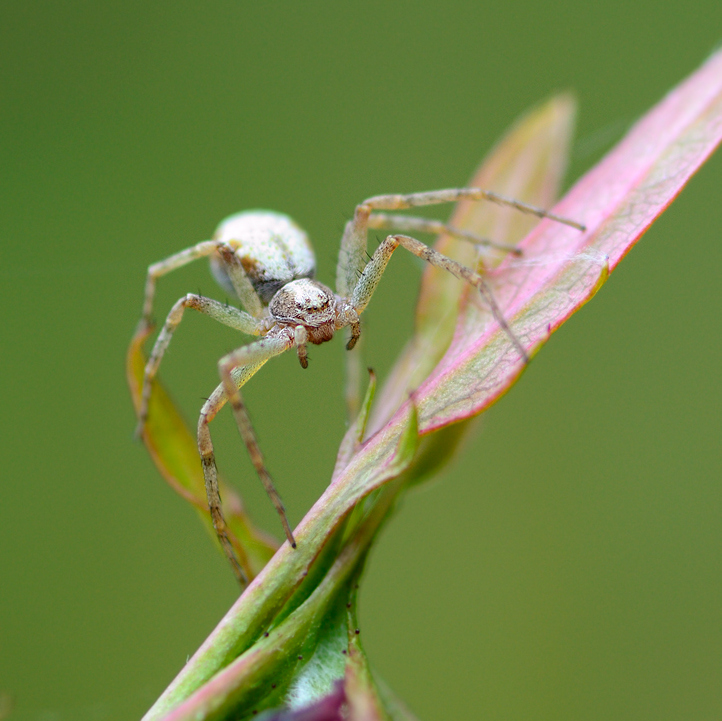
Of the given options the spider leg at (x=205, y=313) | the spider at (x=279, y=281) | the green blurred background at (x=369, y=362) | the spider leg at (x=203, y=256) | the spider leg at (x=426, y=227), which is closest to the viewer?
the spider leg at (x=426, y=227)

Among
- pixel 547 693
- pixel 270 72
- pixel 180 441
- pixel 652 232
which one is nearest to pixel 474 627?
pixel 547 693

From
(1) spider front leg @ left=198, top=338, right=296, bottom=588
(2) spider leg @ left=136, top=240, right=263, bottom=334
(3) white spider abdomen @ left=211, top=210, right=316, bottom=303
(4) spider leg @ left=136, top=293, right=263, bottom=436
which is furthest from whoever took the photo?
(3) white spider abdomen @ left=211, top=210, right=316, bottom=303

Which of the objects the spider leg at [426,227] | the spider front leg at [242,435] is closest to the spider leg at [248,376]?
the spider front leg at [242,435]

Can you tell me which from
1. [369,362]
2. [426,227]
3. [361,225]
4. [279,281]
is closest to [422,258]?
[426,227]

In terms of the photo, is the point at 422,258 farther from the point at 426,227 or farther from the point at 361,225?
the point at 361,225

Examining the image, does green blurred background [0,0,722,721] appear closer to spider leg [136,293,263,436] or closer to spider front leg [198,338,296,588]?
spider leg [136,293,263,436]

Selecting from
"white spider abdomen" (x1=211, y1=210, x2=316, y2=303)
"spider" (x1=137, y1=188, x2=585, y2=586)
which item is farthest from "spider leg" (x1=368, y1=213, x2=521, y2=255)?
"white spider abdomen" (x1=211, y1=210, x2=316, y2=303)

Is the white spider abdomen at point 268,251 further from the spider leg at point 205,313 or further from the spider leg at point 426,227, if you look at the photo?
the spider leg at point 426,227
